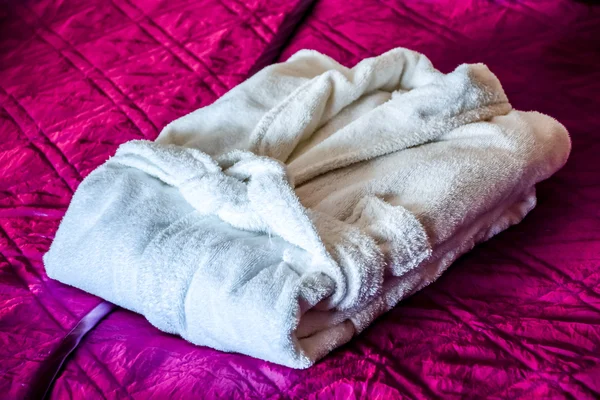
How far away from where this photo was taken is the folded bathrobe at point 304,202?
2.70ft

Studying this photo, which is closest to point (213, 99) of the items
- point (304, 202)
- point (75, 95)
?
point (75, 95)

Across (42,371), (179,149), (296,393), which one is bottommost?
(42,371)

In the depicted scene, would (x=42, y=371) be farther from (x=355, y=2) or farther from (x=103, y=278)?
(x=355, y=2)

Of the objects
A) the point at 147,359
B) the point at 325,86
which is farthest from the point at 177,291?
the point at 325,86

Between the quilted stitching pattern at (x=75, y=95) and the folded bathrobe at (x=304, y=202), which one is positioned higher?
the folded bathrobe at (x=304, y=202)

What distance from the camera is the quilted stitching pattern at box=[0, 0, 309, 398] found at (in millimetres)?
953

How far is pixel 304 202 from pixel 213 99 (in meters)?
0.49

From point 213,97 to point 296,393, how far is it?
Answer: 74 cm

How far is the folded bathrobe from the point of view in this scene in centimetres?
82

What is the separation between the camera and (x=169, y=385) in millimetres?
832

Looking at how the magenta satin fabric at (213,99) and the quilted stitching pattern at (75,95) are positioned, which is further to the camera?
the quilted stitching pattern at (75,95)

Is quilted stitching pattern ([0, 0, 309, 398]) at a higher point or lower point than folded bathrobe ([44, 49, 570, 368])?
lower

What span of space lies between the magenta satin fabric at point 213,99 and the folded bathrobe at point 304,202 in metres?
0.04

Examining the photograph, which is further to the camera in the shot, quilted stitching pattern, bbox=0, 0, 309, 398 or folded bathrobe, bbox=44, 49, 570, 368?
quilted stitching pattern, bbox=0, 0, 309, 398
